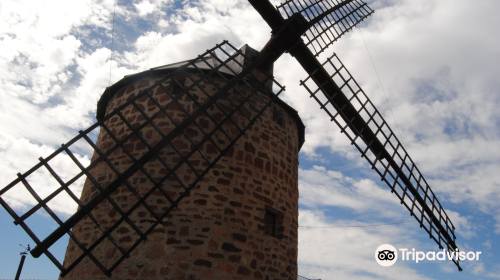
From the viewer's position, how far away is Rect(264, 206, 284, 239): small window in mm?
5680

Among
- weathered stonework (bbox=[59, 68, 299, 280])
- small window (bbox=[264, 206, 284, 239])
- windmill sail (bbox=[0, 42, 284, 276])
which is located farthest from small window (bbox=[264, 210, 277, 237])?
windmill sail (bbox=[0, 42, 284, 276])

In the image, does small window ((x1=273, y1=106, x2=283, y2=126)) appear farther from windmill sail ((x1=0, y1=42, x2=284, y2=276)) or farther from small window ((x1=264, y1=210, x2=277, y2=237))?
small window ((x1=264, y1=210, x2=277, y2=237))

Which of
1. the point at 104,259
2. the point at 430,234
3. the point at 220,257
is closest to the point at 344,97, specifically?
the point at 430,234

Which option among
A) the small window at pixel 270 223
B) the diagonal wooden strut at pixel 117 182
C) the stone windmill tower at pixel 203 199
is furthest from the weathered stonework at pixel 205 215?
the diagonal wooden strut at pixel 117 182

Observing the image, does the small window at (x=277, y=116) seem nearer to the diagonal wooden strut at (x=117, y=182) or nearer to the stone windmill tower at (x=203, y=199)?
the stone windmill tower at (x=203, y=199)

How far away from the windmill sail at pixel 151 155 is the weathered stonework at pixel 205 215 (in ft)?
0.10

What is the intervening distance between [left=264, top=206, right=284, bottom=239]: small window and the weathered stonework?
8 cm

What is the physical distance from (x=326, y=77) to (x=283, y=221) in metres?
3.21

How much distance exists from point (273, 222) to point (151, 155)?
97.5 inches

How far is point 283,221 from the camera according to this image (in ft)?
19.1

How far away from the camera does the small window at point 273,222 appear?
224 inches

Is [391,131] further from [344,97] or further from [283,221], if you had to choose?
[283,221]

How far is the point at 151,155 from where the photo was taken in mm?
4570

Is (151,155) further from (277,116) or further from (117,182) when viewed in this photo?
(277,116)
